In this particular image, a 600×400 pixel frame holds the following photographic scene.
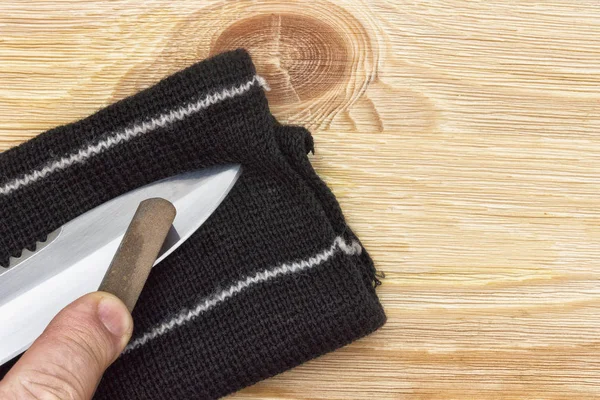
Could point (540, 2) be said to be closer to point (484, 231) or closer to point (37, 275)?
point (484, 231)

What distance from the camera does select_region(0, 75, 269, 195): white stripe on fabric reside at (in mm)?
480

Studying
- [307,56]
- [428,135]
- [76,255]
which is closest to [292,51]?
[307,56]

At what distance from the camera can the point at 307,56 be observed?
0.54 m

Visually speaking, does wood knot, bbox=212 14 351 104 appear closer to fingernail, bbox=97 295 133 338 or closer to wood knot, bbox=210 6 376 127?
wood knot, bbox=210 6 376 127

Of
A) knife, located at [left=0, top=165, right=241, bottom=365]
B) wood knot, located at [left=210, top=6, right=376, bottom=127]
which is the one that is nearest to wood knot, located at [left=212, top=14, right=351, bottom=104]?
wood knot, located at [left=210, top=6, right=376, bottom=127]

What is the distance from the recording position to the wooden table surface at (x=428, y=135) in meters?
0.53

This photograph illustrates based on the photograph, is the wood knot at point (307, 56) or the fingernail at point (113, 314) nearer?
the fingernail at point (113, 314)

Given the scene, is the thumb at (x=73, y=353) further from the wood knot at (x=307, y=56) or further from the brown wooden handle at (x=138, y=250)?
the wood knot at (x=307, y=56)

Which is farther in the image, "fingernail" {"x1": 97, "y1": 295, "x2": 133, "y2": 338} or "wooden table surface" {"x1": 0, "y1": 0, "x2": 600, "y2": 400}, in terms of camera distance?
"wooden table surface" {"x1": 0, "y1": 0, "x2": 600, "y2": 400}

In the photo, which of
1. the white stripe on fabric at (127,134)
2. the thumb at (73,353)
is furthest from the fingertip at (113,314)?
the white stripe on fabric at (127,134)

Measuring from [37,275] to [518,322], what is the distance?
0.44 m

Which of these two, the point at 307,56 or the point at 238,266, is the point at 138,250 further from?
the point at 307,56

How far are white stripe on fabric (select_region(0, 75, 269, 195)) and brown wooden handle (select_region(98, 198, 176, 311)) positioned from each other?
0.22ft

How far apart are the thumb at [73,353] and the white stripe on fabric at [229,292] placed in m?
0.07
